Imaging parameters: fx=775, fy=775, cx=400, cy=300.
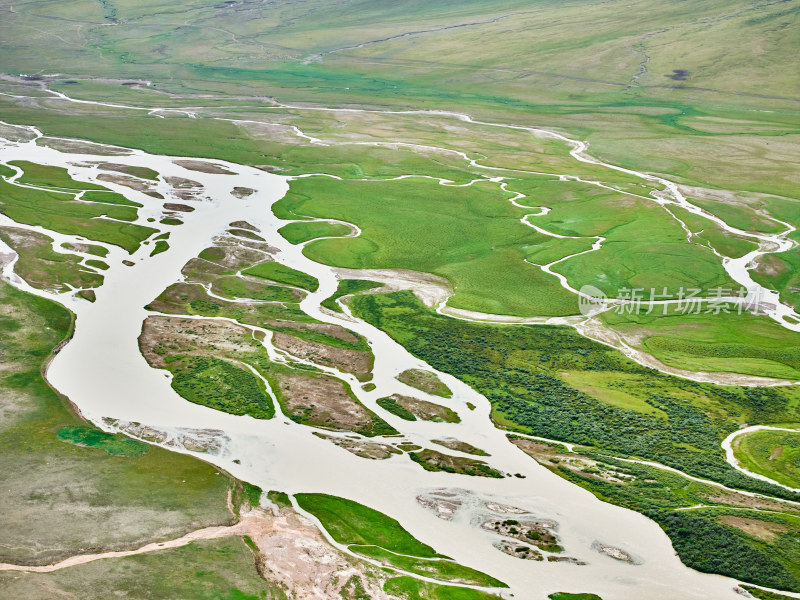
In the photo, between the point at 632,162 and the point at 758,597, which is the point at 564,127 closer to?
the point at 632,162

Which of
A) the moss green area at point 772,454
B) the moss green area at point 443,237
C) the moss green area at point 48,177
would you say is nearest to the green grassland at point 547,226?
the moss green area at point 443,237

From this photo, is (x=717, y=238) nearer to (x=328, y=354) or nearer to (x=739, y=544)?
(x=328, y=354)

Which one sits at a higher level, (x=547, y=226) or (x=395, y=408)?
(x=547, y=226)

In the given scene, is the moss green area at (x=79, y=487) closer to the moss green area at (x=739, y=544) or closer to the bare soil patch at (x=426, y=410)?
the bare soil patch at (x=426, y=410)

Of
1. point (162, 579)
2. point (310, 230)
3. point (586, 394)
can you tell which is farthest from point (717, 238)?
point (162, 579)

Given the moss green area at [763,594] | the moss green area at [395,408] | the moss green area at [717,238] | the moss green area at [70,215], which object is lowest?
the moss green area at [763,594]

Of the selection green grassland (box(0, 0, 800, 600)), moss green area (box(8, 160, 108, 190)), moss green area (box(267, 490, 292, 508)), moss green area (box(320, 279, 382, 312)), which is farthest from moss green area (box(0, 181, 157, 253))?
moss green area (box(267, 490, 292, 508))
